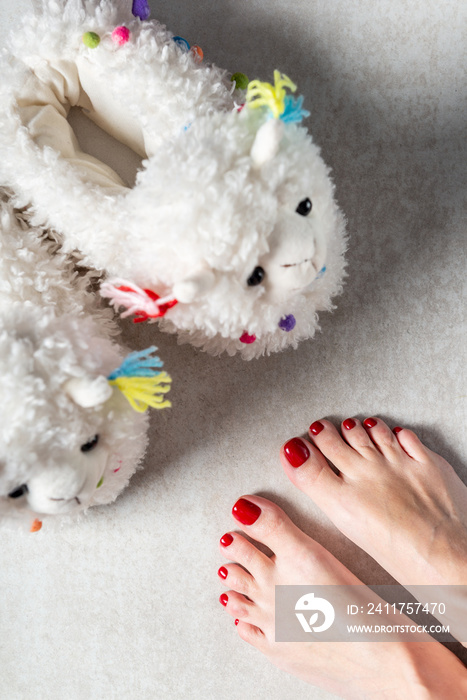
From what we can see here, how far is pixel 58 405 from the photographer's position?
557 mm

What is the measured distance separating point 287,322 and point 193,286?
22cm

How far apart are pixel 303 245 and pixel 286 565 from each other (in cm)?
63

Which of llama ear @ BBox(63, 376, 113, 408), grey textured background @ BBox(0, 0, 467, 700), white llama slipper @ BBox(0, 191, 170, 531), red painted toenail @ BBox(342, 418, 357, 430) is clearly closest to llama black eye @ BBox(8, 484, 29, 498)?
white llama slipper @ BBox(0, 191, 170, 531)

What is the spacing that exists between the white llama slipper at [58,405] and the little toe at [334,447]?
39cm

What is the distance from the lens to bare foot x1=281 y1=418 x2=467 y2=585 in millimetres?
881

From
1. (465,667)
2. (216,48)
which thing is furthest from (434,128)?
(465,667)

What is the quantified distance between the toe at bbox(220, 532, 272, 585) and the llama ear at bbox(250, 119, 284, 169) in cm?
70

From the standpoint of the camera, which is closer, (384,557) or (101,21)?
(101,21)

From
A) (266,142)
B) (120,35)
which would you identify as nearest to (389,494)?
(266,142)

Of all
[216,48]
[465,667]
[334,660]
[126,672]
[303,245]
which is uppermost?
[216,48]

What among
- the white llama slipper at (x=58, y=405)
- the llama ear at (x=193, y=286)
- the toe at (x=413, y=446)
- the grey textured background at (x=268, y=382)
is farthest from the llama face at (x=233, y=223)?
the toe at (x=413, y=446)

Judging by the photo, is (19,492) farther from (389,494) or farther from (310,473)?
(389,494)

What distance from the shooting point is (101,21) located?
0.69m

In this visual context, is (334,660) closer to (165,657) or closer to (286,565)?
(286,565)
